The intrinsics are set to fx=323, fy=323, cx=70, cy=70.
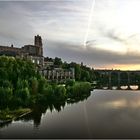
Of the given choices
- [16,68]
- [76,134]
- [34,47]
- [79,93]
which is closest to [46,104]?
[16,68]

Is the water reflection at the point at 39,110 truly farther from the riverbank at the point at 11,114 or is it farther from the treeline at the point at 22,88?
the treeline at the point at 22,88

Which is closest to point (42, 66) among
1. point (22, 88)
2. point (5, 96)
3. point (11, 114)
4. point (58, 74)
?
point (58, 74)

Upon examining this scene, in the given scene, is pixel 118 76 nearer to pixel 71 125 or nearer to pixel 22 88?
pixel 22 88

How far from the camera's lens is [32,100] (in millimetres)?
45000

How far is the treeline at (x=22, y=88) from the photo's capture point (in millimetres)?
40469

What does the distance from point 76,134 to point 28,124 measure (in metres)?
6.14

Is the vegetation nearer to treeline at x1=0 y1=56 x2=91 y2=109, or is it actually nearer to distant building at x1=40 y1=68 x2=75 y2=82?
treeline at x1=0 y1=56 x2=91 y2=109

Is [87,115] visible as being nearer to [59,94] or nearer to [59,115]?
[59,115]

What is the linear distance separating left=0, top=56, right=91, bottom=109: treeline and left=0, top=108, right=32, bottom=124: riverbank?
149 cm

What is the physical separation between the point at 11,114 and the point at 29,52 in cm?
7370

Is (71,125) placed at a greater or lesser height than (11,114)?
lesser

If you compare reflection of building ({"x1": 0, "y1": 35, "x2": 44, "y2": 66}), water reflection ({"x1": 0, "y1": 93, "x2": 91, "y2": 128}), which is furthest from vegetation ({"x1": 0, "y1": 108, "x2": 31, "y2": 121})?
reflection of building ({"x1": 0, "y1": 35, "x2": 44, "y2": 66})

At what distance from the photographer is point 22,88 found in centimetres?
4359

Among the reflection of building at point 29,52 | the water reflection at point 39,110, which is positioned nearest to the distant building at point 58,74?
the reflection of building at point 29,52
